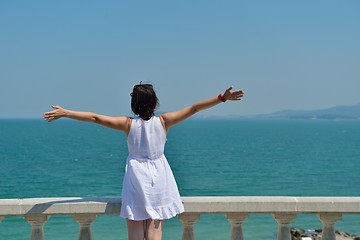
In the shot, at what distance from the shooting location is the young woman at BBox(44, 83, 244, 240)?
199 inches

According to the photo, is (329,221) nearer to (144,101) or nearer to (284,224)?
(284,224)

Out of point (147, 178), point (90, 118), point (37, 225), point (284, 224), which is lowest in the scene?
point (284, 224)

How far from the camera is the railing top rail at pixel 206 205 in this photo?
551cm

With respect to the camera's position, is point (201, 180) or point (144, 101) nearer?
point (144, 101)

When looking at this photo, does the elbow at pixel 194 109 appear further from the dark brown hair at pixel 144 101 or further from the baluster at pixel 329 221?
the baluster at pixel 329 221

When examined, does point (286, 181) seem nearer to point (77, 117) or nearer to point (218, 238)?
point (218, 238)

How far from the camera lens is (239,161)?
8144 centimetres

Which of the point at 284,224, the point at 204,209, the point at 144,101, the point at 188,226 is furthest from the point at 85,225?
the point at 284,224

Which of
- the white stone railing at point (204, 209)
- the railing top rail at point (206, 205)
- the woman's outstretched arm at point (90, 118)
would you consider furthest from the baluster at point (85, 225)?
the woman's outstretched arm at point (90, 118)

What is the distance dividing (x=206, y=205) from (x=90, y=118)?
150 centimetres

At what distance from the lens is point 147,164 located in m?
5.14

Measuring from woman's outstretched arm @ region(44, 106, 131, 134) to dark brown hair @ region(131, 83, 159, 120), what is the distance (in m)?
0.14

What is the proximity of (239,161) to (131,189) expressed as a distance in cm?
7704

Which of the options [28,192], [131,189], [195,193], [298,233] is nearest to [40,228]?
[131,189]
